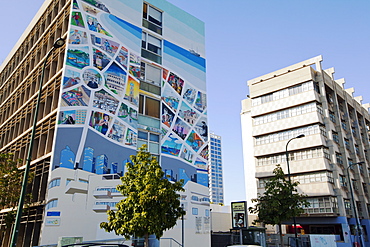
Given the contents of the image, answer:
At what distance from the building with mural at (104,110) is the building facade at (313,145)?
745 inches

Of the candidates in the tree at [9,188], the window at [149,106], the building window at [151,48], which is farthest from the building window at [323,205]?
the tree at [9,188]

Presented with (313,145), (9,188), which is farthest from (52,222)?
(313,145)

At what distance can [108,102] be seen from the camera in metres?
26.4

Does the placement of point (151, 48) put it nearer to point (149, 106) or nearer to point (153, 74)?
point (153, 74)

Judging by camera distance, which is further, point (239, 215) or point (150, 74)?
point (150, 74)

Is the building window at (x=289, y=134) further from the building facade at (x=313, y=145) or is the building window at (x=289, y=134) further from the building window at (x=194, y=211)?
the building window at (x=194, y=211)

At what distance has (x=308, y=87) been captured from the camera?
47531 millimetres

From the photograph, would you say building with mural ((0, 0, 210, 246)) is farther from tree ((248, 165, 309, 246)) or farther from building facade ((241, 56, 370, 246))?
building facade ((241, 56, 370, 246))

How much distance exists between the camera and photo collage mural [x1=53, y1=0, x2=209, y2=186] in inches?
947

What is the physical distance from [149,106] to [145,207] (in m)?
13.5

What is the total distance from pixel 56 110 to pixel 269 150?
34.3 m

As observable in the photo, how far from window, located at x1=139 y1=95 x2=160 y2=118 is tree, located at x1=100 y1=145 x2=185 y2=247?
10.5 m

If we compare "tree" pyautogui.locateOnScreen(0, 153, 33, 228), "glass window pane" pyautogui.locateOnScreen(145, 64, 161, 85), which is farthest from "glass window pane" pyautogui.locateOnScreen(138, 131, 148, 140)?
"tree" pyautogui.locateOnScreen(0, 153, 33, 228)

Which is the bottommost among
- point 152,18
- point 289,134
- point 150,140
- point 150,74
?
point 150,140
